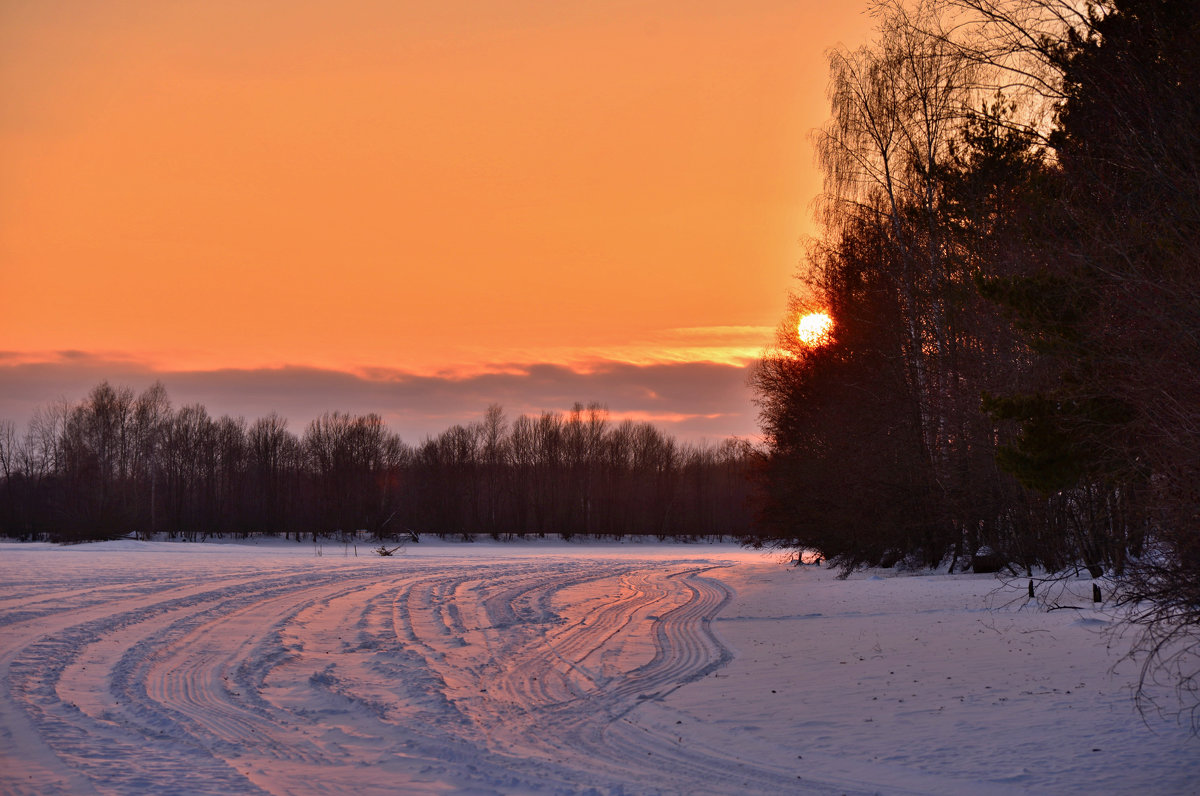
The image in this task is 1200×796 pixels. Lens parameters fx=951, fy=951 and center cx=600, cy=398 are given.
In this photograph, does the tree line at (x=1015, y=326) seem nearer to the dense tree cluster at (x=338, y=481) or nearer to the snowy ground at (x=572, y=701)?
the snowy ground at (x=572, y=701)

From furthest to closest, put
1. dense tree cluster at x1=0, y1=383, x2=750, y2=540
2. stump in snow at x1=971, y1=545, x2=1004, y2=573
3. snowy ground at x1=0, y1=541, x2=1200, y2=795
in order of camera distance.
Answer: dense tree cluster at x1=0, y1=383, x2=750, y2=540
stump in snow at x1=971, y1=545, x2=1004, y2=573
snowy ground at x1=0, y1=541, x2=1200, y2=795

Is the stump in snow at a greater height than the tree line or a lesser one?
lesser

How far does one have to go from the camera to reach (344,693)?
10.1 metres

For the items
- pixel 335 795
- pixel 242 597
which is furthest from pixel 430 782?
pixel 242 597

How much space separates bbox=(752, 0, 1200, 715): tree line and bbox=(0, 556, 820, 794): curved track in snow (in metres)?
4.11

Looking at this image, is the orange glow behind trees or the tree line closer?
the tree line

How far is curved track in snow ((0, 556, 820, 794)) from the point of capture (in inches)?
276

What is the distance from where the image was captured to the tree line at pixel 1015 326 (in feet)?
23.5

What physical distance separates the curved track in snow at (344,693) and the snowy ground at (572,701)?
4 cm

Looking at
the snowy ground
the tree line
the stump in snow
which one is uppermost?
the tree line

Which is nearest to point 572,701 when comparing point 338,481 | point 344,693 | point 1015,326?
point 344,693

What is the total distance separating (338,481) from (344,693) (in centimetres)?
8239

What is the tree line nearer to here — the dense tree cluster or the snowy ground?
the snowy ground

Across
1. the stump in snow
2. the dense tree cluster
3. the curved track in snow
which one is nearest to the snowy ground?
the curved track in snow
